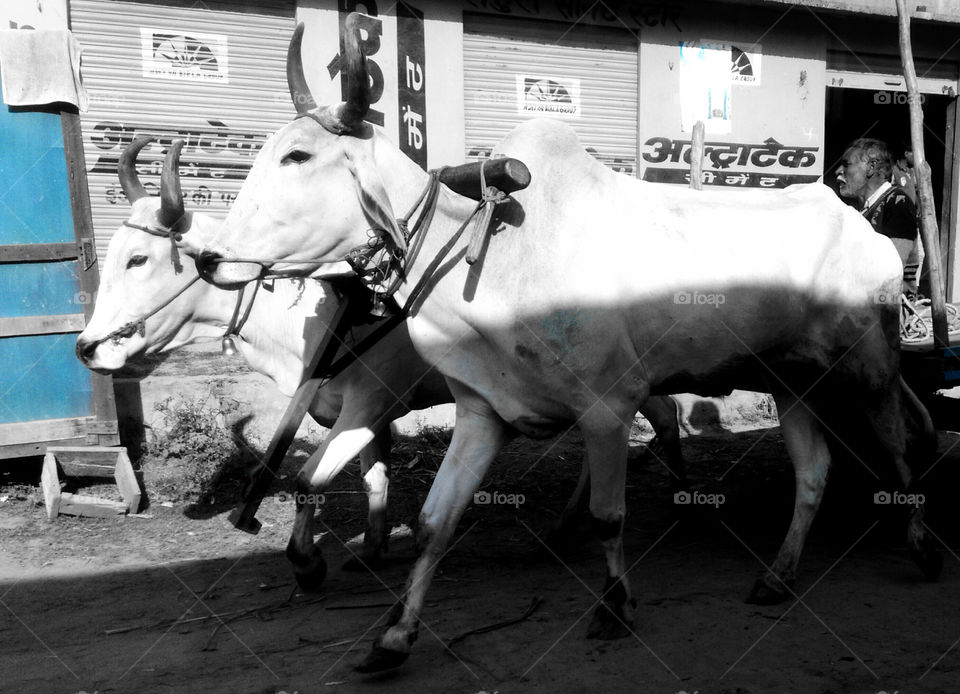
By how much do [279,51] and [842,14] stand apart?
624 cm

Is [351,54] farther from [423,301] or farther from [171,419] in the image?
[171,419]

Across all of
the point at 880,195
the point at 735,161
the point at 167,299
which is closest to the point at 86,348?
the point at 167,299

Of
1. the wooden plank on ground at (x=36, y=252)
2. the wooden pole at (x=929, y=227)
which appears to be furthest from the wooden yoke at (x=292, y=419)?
the wooden pole at (x=929, y=227)

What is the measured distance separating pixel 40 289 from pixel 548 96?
524cm

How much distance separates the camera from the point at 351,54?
3355mm

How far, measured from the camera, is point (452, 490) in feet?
12.4

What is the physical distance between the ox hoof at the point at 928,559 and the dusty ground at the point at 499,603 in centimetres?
7

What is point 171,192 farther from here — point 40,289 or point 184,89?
point 184,89

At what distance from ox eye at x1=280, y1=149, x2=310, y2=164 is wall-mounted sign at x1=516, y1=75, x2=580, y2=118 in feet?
19.7

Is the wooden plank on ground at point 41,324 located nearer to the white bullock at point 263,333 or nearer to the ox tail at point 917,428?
the white bullock at point 263,333

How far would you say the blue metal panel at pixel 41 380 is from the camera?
6.44 meters

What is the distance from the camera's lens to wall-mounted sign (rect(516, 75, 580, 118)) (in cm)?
927

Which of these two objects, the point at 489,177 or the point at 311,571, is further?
the point at 311,571

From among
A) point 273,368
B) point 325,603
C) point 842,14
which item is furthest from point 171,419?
point 842,14
